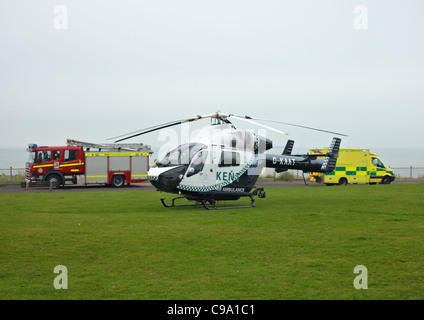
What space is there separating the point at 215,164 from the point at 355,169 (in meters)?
17.0

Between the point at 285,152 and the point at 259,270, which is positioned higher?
the point at 285,152

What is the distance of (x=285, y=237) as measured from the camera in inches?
422

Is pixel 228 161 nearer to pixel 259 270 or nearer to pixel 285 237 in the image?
pixel 285 237

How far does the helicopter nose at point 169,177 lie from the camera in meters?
16.3

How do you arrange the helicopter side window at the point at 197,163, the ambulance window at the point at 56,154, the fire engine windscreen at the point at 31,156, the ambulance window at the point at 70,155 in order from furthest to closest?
the ambulance window at the point at 70,155, the ambulance window at the point at 56,154, the fire engine windscreen at the point at 31,156, the helicopter side window at the point at 197,163

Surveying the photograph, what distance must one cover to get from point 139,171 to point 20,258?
925 inches

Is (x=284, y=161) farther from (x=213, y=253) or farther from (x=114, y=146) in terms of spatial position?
(x=114, y=146)

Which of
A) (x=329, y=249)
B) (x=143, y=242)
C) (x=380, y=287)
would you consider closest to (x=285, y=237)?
(x=329, y=249)

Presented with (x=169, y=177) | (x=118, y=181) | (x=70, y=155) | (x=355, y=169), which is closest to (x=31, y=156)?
(x=70, y=155)

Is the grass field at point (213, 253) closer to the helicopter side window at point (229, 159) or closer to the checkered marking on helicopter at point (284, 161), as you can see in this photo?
the helicopter side window at point (229, 159)

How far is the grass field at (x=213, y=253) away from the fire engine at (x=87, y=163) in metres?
14.4

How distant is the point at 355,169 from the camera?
31.6 meters
